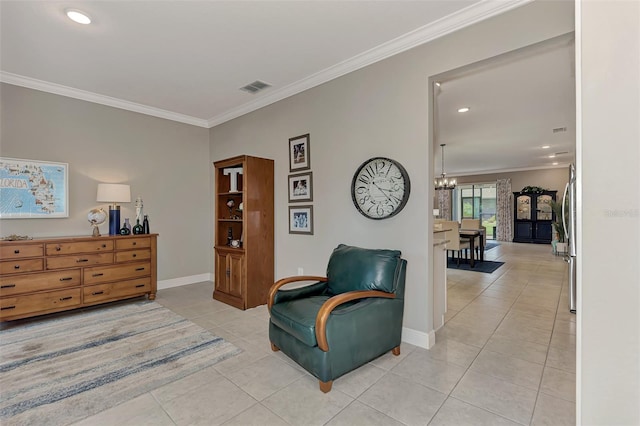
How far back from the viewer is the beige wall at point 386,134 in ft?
7.34

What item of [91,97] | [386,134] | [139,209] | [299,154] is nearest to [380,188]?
[386,134]

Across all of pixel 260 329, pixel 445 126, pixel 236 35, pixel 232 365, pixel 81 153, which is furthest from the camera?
pixel 445 126

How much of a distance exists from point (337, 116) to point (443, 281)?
2.11 metres

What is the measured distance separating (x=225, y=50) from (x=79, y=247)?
2758 mm

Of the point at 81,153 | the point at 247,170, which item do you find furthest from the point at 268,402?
the point at 81,153

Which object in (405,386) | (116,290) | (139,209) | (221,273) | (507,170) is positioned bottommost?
(405,386)

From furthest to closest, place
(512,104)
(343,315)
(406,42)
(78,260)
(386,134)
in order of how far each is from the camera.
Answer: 1. (512,104)
2. (78,260)
3. (386,134)
4. (406,42)
5. (343,315)

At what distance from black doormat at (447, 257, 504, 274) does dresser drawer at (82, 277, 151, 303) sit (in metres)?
5.68

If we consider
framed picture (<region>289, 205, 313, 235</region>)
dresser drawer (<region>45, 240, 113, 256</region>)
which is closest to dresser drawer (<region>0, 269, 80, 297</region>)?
dresser drawer (<region>45, 240, 113, 256</region>)

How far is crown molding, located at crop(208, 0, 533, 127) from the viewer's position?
2189 mm

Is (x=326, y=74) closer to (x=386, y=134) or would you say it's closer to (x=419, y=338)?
(x=386, y=134)

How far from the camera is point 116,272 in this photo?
3.68 metres

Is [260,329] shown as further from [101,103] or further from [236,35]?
[101,103]

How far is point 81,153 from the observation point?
12.6 ft
